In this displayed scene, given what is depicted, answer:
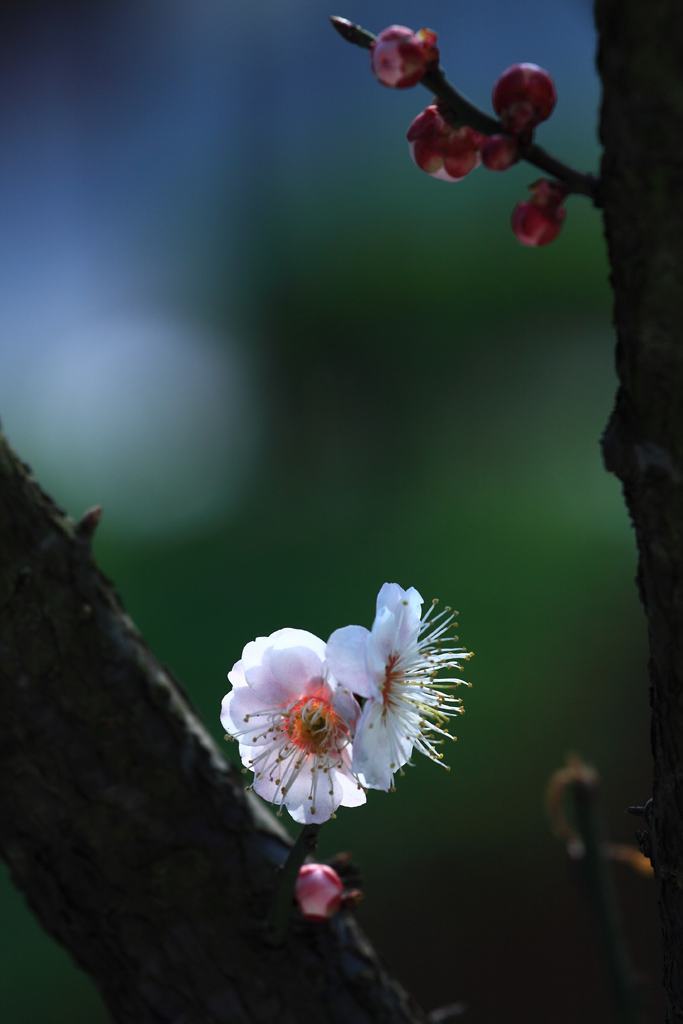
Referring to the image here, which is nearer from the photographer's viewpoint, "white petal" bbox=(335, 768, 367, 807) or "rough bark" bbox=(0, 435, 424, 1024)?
"white petal" bbox=(335, 768, 367, 807)

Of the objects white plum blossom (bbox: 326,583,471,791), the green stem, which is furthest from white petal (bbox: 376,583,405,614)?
the green stem

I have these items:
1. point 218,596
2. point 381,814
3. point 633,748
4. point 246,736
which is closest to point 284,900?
point 246,736

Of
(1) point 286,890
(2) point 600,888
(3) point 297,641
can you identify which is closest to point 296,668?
(3) point 297,641

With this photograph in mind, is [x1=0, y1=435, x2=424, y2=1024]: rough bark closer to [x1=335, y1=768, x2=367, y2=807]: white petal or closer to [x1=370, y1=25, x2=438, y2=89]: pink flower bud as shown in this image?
[x1=335, y1=768, x2=367, y2=807]: white petal

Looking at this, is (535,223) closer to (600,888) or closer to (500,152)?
(500,152)

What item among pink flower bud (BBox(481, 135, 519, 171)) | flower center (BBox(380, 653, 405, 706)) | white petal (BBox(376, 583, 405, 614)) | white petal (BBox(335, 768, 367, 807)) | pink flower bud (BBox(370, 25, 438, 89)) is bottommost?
white petal (BBox(335, 768, 367, 807))

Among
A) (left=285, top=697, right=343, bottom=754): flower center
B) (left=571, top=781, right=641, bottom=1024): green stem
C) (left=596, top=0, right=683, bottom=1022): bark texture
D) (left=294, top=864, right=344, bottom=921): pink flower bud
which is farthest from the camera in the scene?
(left=571, top=781, right=641, bottom=1024): green stem
